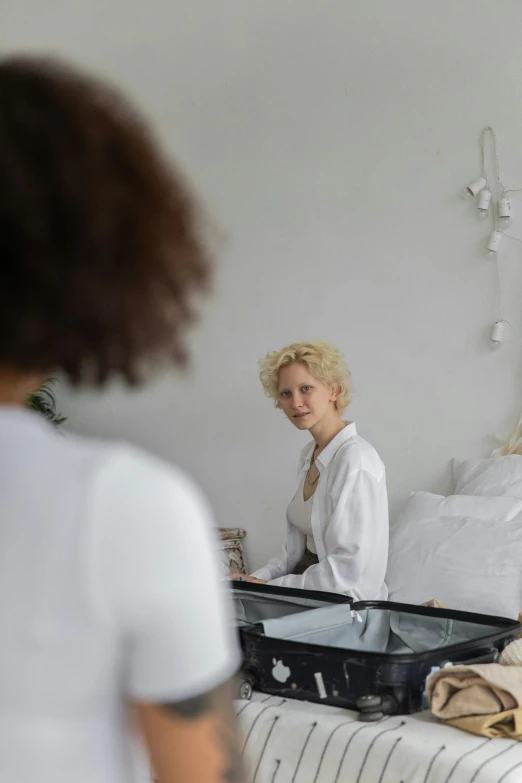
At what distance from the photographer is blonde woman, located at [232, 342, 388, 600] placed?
2.46 m

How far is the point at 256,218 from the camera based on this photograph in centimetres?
388

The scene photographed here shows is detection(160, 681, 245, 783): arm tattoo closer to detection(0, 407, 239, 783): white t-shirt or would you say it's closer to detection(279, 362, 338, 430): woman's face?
detection(0, 407, 239, 783): white t-shirt

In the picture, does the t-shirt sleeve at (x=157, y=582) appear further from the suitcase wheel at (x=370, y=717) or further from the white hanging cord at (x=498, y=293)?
the white hanging cord at (x=498, y=293)

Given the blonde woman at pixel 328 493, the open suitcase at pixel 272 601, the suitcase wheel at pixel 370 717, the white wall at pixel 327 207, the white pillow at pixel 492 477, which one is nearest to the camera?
the suitcase wheel at pixel 370 717

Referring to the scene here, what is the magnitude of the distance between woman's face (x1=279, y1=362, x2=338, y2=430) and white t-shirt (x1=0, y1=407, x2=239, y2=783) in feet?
7.25

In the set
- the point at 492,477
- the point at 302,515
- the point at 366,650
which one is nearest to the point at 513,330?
the point at 492,477

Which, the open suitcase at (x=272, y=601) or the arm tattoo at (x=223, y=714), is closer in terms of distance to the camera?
the arm tattoo at (x=223, y=714)

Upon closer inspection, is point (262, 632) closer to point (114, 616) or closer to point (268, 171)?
point (114, 616)

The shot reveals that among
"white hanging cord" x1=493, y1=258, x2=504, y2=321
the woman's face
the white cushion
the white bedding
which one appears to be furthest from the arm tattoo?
"white hanging cord" x1=493, y1=258, x2=504, y2=321

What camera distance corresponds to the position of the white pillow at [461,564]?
8.29 feet

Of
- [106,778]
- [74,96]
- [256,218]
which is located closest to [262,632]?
[106,778]

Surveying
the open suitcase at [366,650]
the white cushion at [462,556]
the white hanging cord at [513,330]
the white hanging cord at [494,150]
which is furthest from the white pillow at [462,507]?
the white hanging cord at [494,150]

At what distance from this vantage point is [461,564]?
2.64 m

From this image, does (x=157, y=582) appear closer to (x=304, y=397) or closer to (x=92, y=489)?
(x=92, y=489)
